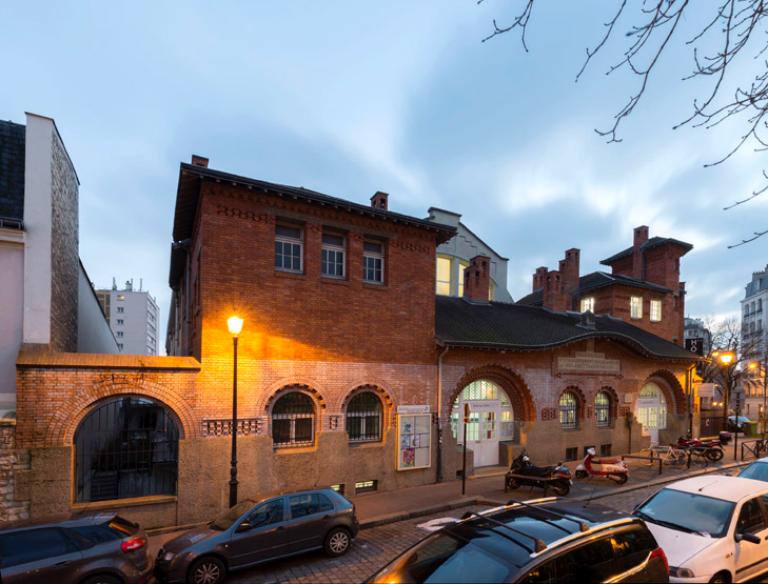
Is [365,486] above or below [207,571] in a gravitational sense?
below

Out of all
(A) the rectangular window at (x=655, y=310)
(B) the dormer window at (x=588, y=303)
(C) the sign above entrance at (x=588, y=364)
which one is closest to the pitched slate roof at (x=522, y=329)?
(C) the sign above entrance at (x=588, y=364)

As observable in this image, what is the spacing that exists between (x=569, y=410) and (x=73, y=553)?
18337mm

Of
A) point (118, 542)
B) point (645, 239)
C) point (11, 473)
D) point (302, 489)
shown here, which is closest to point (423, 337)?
point (302, 489)

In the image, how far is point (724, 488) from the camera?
26.5ft

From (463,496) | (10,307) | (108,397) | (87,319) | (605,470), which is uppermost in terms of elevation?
(10,307)

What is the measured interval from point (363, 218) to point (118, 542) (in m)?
10.5

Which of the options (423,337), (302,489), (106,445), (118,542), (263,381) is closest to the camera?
(118,542)

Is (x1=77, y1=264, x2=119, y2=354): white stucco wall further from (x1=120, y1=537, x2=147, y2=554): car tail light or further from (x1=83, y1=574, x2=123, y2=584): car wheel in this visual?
(x1=83, y1=574, x2=123, y2=584): car wheel

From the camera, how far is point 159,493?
11.1 metres

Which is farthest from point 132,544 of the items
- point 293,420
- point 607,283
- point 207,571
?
point 607,283

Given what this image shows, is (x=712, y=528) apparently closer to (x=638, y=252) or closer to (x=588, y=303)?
(x=588, y=303)

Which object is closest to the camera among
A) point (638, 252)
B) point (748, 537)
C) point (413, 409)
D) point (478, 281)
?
point (748, 537)

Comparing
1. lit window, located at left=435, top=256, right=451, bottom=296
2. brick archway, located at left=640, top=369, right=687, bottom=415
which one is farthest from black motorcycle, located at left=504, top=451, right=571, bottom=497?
lit window, located at left=435, top=256, right=451, bottom=296

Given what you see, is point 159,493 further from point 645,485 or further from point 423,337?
point 645,485
